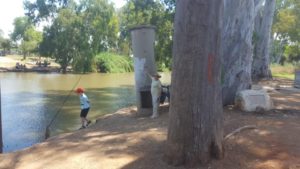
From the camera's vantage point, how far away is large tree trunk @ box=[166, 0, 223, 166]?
17.5ft

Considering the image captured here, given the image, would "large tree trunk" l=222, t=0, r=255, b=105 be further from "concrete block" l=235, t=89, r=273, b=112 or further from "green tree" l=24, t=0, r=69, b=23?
"green tree" l=24, t=0, r=69, b=23

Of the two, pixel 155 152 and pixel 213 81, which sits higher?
pixel 213 81

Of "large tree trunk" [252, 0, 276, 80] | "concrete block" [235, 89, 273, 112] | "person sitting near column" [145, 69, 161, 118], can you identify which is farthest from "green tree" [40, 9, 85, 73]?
"concrete block" [235, 89, 273, 112]

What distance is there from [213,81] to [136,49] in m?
6.73

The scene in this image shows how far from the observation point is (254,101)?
956 centimetres

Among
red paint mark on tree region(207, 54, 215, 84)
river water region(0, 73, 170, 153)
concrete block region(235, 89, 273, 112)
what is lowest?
river water region(0, 73, 170, 153)

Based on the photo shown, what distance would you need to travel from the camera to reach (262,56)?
2336 cm

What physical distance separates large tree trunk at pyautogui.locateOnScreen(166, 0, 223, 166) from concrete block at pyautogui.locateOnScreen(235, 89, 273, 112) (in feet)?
14.1

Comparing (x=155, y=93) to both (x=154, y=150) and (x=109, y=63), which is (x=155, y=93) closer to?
(x=154, y=150)

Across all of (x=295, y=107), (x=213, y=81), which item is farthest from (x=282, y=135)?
(x=295, y=107)

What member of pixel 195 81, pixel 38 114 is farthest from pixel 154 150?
pixel 38 114

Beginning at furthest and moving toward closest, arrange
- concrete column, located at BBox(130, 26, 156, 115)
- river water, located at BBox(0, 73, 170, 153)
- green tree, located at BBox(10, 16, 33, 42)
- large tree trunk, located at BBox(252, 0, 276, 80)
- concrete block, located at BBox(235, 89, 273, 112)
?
green tree, located at BBox(10, 16, 33, 42), large tree trunk, located at BBox(252, 0, 276, 80), river water, located at BBox(0, 73, 170, 153), concrete column, located at BBox(130, 26, 156, 115), concrete block, located at BBox(235, 89, 273, 112)

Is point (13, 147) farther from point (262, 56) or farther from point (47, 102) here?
point (262, 56)

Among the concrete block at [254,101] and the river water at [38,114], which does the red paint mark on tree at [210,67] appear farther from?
the river water at [38,114]
